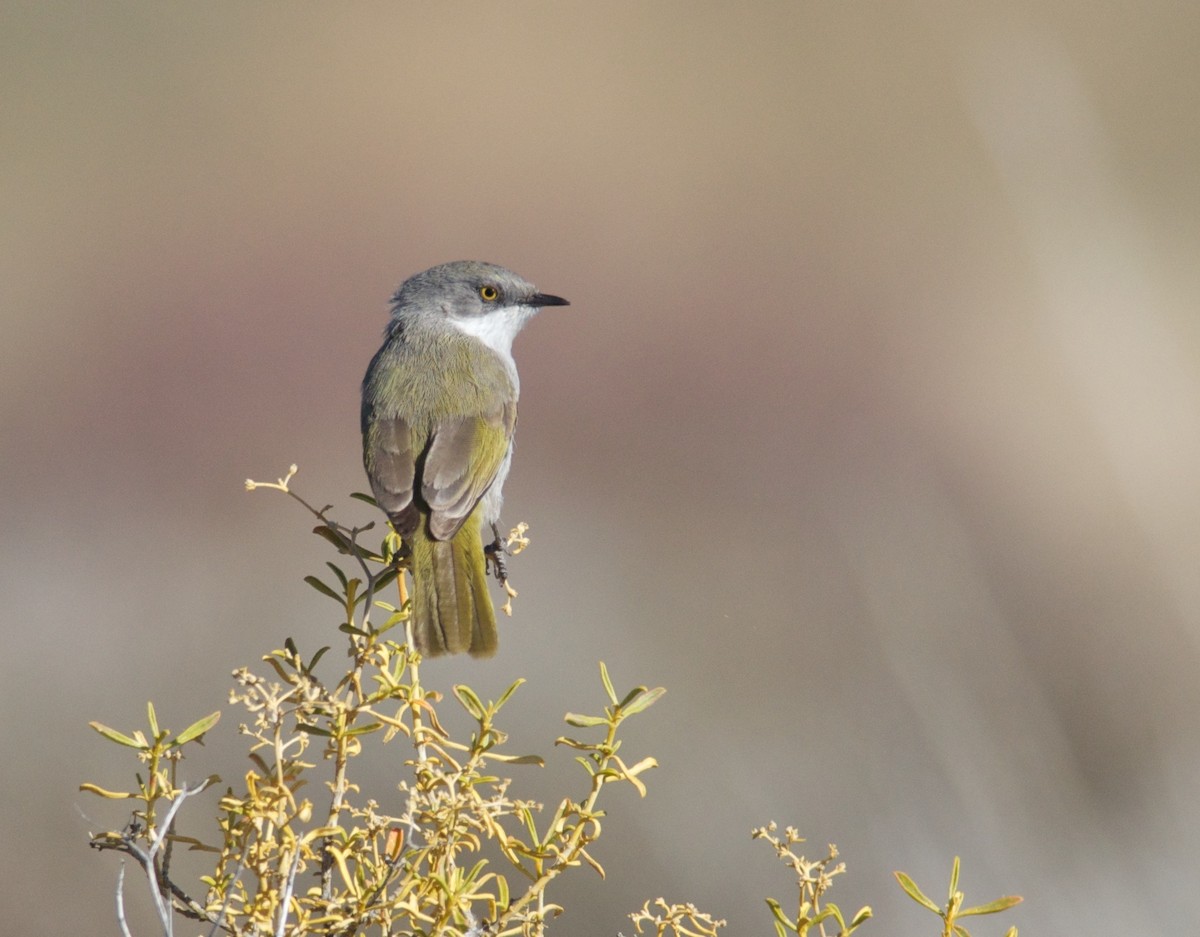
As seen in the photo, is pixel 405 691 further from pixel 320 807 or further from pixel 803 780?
pixel 320 807

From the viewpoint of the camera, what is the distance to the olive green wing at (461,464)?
371 cm

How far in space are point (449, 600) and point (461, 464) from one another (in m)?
0.75

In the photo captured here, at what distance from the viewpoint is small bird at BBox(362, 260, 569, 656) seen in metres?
3.37

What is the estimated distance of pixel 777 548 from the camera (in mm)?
9664

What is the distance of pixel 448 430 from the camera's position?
13.7ft

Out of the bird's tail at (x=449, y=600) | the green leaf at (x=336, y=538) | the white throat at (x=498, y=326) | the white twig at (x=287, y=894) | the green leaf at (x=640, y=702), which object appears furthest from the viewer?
the white throat at (x=498, y=326)

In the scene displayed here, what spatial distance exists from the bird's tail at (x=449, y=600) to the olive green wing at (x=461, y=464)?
0.06 m

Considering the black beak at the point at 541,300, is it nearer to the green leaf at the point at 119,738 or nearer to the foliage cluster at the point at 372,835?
the foliage cluster at the point at 372,835

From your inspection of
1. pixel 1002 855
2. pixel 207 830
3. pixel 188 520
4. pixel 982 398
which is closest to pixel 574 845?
pixel 207 830

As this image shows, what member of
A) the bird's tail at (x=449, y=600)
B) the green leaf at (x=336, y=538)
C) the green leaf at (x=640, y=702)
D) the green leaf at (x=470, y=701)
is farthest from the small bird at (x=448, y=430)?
the green leaf at (x=640, y=702)

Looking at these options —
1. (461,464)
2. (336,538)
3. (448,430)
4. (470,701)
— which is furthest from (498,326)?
(470,701)

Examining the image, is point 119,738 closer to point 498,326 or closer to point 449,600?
point 449,600

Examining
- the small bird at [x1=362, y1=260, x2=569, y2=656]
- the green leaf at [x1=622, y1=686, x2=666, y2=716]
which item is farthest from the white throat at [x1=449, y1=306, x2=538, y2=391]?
the green leaf at [x1=622, y1=686, x2=666, y2=716]

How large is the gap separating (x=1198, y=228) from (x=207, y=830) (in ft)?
53.4
